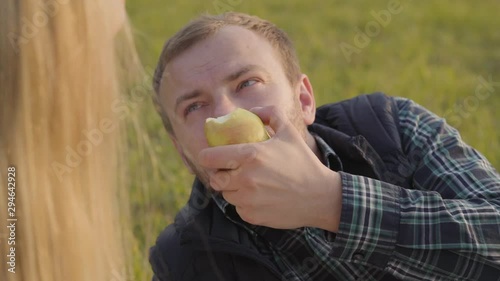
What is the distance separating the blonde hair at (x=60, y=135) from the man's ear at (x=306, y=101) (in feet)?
2.02

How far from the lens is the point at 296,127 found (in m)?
1.73

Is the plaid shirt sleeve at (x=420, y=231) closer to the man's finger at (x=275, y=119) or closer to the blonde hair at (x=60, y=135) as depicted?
the man's finger at (x=275, y=119)

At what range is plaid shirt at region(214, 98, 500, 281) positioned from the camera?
137 centimetres

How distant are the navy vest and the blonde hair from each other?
1.18ft

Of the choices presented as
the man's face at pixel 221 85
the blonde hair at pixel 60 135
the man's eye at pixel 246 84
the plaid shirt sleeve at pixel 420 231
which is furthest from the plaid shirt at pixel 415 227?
the blonde hair at pixel 60 135

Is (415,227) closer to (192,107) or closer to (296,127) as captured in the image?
(296,127)

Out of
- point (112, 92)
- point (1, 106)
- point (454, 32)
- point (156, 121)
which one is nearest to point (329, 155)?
point (112, 92)

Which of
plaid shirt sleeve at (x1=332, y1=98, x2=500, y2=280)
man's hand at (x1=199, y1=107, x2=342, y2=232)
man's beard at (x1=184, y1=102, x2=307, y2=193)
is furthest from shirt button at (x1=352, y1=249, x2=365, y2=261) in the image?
man's beard at (x1=184, y1=102, x2=307, y2=193)

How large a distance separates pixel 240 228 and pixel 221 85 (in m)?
0.33

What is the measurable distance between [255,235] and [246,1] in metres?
3.59

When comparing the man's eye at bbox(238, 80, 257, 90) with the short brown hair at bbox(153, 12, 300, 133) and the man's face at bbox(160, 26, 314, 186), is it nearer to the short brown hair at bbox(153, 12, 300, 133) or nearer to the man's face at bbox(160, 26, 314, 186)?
the man's face at bbox(160, 26, 314, 186)

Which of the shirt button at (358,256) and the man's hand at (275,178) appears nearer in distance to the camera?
the man's hand at (275,178)

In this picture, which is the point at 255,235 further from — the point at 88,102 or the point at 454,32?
the point at 454,32

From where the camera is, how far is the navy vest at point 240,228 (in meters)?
1.66
